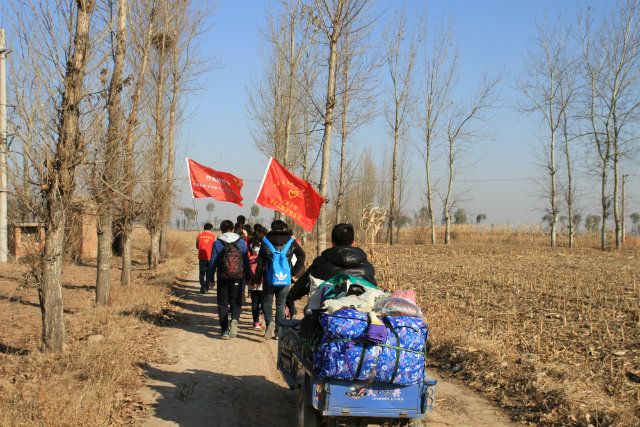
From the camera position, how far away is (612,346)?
8.04 m

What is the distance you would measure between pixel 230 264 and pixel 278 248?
1153 mm

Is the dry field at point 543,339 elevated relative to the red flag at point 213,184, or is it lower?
lower

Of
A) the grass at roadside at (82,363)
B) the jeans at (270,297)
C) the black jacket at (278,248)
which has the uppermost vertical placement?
the black jacket at (278,248)

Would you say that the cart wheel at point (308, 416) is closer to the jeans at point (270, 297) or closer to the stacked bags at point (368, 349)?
the stacked bags at point (368, 349)

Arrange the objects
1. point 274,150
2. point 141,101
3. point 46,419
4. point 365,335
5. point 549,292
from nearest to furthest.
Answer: point 365,335 → point 46,419 → point 141,101 → point 549,292 → point 274,150

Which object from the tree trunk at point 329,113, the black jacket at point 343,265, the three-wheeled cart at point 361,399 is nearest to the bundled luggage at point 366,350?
the three-wheeled cart at point 361,399

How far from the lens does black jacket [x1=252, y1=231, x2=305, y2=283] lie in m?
8.79

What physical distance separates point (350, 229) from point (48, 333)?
447cm

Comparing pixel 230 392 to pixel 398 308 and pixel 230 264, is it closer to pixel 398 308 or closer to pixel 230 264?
pixel 398 308

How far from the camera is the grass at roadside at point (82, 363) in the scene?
4988 mm

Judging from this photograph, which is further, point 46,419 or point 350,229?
point 350,229

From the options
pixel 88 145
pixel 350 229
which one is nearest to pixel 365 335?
pixel 350 229

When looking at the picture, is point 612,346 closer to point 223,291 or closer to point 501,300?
point 501,300

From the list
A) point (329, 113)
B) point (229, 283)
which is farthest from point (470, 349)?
point (329, 113)
